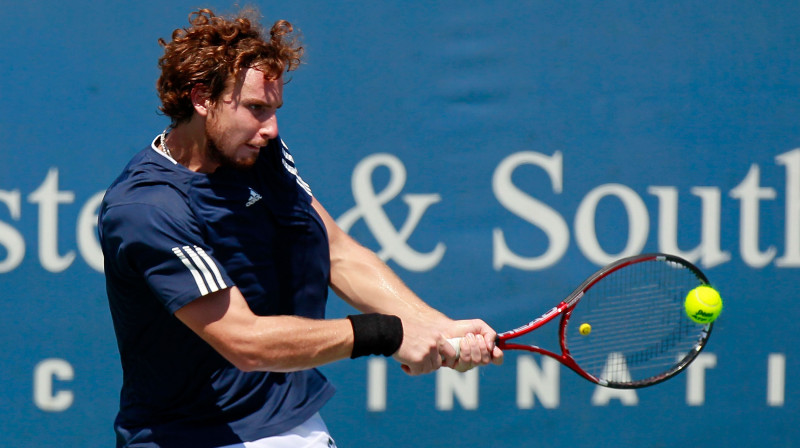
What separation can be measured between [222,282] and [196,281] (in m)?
0.06

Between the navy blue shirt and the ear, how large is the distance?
135mm

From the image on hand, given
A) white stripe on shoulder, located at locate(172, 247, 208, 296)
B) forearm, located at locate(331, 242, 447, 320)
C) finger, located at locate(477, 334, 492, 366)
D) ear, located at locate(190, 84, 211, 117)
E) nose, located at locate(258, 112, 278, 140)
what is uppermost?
ear, located at locate(190, 84, 211, 117)

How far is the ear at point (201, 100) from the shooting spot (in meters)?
2.38

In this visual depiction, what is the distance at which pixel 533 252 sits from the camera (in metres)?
A: 3.74

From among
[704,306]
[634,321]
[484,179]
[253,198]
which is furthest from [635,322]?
[253,198]

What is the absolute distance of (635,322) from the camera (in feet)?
11.3

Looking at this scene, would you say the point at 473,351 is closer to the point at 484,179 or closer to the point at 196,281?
the point at 196,281

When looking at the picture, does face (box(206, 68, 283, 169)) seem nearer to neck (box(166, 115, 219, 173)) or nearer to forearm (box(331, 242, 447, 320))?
neck (box(166, 115, 219, 173))

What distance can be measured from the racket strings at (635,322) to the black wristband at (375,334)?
1228mm

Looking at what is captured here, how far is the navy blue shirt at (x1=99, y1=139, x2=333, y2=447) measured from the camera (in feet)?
7.30

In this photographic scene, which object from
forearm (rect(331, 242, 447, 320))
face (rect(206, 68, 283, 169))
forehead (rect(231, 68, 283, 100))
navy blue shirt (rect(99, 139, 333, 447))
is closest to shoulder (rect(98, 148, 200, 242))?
navy blue shirt (rect(99, 139, 333, 447))

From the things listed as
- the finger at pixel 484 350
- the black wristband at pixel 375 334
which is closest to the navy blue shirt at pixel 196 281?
the black wristband at pixel 375 334

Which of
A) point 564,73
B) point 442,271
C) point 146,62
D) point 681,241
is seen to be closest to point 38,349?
point 146,62

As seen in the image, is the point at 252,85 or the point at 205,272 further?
the point at 252,85
